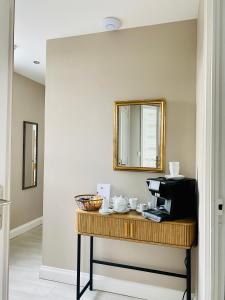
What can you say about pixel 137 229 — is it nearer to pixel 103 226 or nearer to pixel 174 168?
pixel 103 226

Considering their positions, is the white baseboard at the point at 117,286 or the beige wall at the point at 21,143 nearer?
the white baseboard at the point at 117,286

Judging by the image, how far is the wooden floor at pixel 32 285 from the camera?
2531 millimetres

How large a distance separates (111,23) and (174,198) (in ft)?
5.57

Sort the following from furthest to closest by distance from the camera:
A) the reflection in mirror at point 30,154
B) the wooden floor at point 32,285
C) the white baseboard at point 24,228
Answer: the reflection in mirror at point 30,154
the white baseboard at point 24,228
the wooden floor at point 32,285

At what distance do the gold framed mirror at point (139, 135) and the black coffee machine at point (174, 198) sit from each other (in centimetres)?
39

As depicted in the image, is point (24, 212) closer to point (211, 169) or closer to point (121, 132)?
point (121, 132)

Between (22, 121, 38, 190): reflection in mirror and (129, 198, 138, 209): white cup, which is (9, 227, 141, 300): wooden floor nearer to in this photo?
(129, 198, 138, 209): white cup

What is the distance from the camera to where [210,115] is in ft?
4.41

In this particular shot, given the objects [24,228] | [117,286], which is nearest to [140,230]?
[117,286]

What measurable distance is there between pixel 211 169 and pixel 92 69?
A: 187 cm

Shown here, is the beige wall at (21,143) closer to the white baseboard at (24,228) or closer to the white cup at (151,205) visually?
the white baseboard at (24,228)

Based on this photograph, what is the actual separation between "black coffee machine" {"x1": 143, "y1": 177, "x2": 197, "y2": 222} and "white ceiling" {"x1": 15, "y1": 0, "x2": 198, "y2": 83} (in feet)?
4.76

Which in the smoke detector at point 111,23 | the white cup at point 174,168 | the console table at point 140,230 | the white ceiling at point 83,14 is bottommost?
the console table at point 140,230

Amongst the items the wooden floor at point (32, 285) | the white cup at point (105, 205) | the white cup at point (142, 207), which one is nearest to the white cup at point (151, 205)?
the white cup at point (142, 207)
